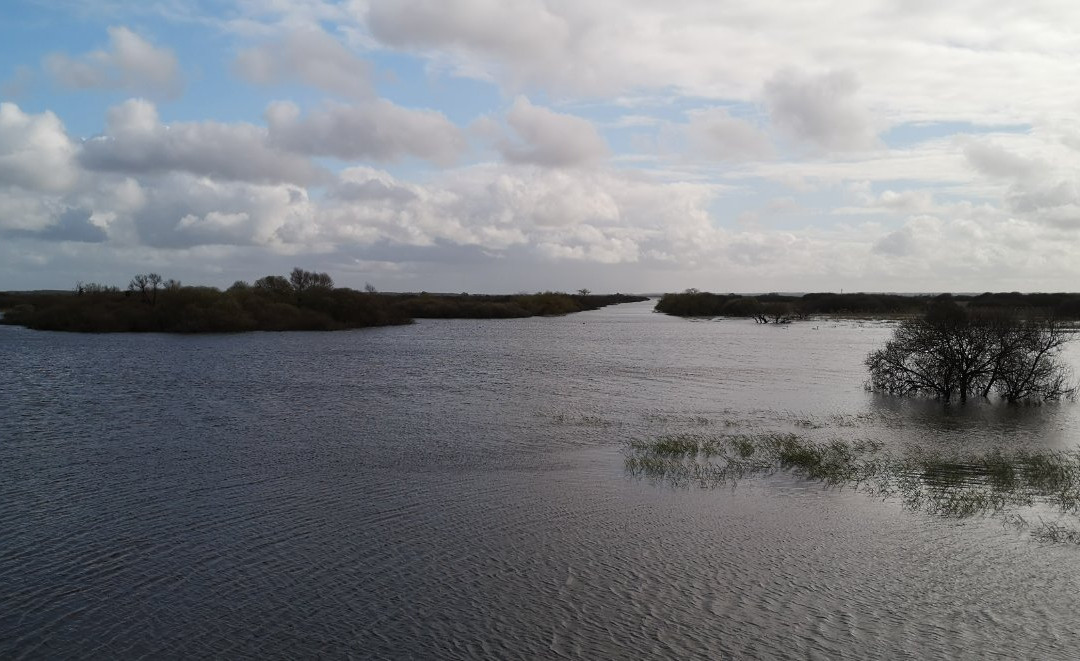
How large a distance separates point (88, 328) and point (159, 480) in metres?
76.4

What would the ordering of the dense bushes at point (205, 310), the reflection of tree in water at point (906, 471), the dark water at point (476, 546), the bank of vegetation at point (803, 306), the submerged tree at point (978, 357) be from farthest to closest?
1. the bank of vegetation at point (803, 306)
2. the dense bushes at point (205, 310)
3. the submerged tree at point (978, 357)
4. the reflection of tree in water at point (906, 471)
5. the dark water at point (476, 546)

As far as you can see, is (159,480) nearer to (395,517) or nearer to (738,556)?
(395,517)

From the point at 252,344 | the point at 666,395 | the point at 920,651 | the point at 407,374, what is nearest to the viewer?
the point at 920,651

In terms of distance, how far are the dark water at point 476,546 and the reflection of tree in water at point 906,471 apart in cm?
81

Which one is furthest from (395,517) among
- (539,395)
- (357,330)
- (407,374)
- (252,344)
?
(357,330)

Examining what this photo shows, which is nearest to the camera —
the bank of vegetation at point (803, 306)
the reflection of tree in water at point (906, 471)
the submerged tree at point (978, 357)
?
the reflection of tree in water at point (906, 471)

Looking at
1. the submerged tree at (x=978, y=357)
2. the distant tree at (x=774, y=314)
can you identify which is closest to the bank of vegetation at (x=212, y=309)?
the distant tree at (x=774, y=314)

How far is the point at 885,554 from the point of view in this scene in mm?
13195

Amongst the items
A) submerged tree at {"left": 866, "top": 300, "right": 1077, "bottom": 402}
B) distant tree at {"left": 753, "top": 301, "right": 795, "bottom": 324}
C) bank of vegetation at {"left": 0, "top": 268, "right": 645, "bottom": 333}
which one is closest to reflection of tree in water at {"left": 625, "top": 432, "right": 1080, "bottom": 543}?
submerged tree at {"left": 866, "top": 300, "right": 1077, "bottom": 402}

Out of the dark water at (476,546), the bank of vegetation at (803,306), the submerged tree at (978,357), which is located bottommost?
the dark water at (476,546)

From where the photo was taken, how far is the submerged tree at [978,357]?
106ft

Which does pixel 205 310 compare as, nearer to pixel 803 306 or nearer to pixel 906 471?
pixel 906 471

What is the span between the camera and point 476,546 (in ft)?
45.1

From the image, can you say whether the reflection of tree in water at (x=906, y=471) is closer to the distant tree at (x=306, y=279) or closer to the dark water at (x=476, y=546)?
the dark water at (x=476, y=546)
